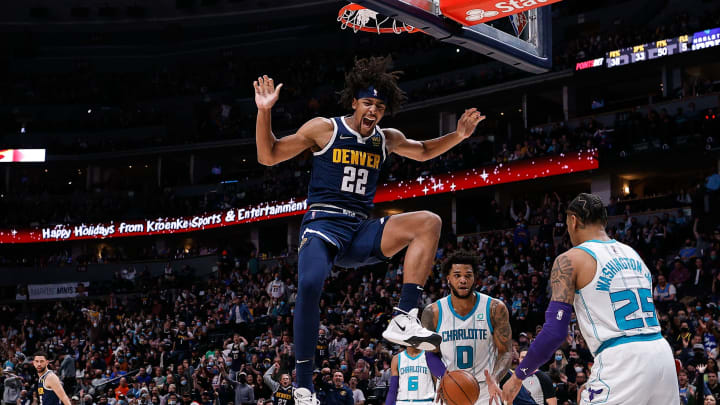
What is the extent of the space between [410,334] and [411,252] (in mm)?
638

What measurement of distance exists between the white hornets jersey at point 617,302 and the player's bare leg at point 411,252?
114cm

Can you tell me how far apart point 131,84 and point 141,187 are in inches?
255

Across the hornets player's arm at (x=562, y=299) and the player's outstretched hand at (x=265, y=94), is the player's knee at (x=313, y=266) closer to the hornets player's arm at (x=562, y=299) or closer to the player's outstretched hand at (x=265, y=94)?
the player's outstretched hand at (x=265, y=94)

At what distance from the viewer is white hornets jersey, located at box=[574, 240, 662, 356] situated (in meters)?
5.45

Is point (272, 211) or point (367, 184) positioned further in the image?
point (272, 211)

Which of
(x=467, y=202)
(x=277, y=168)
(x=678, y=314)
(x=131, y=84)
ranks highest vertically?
(x=131, y=84)

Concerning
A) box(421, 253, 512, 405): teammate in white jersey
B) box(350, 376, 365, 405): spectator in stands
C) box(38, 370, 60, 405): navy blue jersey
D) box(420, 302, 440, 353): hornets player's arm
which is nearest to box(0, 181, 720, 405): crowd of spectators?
box(350, 376, 365, 405): spectator in stands

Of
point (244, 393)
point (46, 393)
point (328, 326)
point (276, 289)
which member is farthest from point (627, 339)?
point (276, 289)

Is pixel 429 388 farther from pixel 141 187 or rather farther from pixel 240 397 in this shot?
pixel 141 187

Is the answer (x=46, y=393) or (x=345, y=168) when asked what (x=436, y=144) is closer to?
(x=345, y=168)

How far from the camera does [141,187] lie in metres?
46.1

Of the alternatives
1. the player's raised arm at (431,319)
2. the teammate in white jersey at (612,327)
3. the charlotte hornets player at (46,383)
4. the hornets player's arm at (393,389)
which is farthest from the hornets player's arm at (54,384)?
the teammate in white jersey at (612,327)

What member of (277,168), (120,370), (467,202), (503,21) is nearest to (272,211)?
(277,168)

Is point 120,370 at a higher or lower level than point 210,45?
lower
